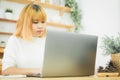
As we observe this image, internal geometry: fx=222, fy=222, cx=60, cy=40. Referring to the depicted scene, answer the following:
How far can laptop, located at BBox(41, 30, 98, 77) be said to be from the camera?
1.16m

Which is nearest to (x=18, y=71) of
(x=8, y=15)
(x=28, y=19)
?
(x=28, y=19)

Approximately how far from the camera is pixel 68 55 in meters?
1.23

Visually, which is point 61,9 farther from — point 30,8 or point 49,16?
point 30,8

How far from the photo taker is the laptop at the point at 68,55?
116 cm

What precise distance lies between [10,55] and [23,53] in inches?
5.4

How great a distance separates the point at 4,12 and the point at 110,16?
1684 mm

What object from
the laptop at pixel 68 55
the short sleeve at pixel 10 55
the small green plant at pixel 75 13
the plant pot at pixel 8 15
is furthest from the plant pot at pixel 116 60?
the small green plant at pixel 75 13

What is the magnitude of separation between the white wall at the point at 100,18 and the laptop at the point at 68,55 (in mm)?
2136

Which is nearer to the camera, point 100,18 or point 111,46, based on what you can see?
point 111,46

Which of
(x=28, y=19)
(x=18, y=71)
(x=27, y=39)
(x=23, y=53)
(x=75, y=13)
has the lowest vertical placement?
(x=18, y=71)

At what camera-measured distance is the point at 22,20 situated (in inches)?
69.9

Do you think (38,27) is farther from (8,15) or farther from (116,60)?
(8,15)

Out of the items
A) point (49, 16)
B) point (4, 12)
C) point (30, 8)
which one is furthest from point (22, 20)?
point (49, 16)

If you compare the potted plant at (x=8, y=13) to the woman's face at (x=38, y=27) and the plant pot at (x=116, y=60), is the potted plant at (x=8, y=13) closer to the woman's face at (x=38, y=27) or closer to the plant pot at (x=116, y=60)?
the woman's face at (x=38, y=27)
